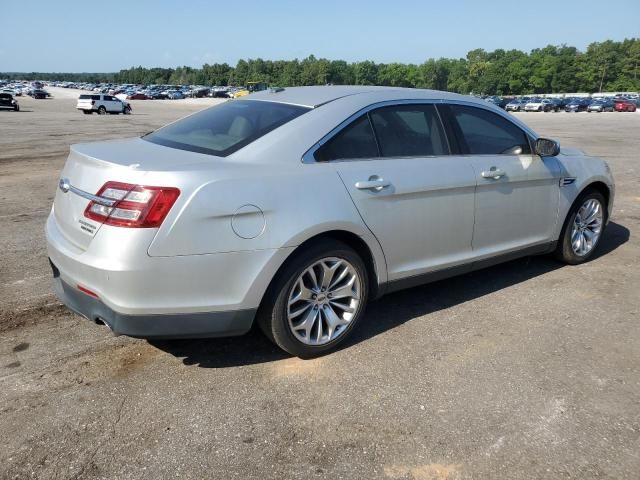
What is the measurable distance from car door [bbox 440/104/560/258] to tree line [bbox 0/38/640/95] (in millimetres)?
121839

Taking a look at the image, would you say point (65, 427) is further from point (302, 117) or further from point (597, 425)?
point (597, 425)

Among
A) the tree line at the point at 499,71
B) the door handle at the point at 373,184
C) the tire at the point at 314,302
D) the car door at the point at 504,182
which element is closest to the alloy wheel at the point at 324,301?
the tire at the point at 314,302

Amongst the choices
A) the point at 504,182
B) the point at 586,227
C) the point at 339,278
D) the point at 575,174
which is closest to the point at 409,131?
the point at 504,182

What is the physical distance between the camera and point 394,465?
2479 mm

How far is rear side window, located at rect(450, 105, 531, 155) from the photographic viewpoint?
4168 mm

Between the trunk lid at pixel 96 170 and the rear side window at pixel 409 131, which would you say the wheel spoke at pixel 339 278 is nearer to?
the rear side window at pixel 409 131

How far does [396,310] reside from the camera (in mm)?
4234

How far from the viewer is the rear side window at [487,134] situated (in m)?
4.17

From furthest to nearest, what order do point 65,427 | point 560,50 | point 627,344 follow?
1. point 560,50
2. point 627,344
3. point 65,427

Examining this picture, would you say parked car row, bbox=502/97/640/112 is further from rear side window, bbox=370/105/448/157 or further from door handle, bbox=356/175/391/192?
door handle, bbox=356/175/391/192

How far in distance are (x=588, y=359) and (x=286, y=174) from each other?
7.35 feet

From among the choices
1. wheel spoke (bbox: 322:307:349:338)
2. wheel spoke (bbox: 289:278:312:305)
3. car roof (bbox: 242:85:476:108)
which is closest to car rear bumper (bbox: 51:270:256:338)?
wheel spoke (bbox: 289:278:312:305)

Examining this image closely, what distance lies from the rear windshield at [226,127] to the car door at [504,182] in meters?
1.37

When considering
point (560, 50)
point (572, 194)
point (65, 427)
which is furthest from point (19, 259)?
point (560, 50)
